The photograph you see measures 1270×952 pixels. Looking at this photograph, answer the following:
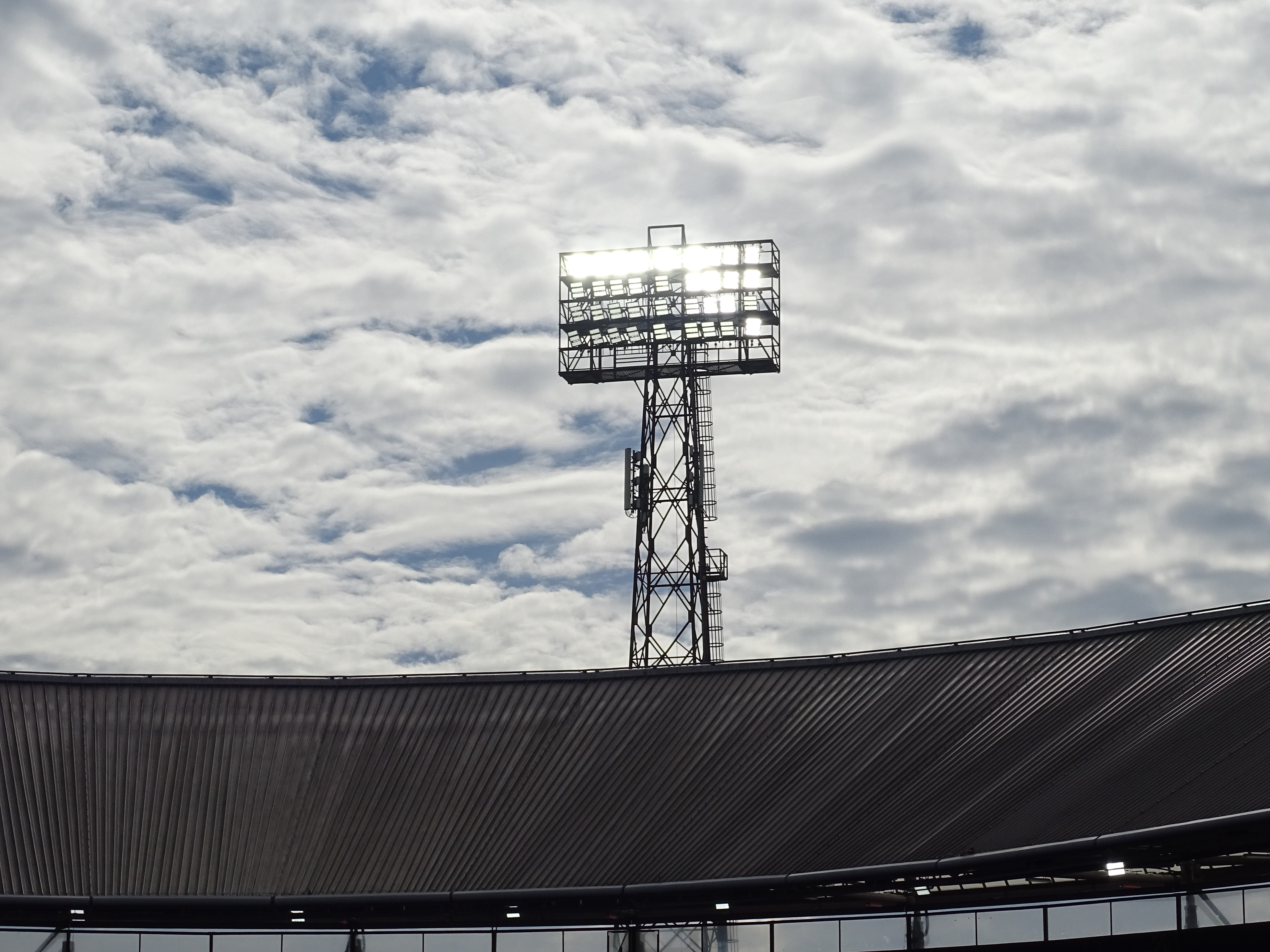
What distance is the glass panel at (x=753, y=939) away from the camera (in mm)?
40719

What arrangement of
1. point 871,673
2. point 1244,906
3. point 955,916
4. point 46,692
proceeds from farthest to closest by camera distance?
point 46,692
point 871,673
point 955,916
point 1244,906

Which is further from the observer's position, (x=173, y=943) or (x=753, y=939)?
(x=173, y=943)

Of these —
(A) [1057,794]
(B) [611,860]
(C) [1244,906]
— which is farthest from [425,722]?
(C) [1244,906]

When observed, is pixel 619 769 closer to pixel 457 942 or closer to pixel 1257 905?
pixel 457 942

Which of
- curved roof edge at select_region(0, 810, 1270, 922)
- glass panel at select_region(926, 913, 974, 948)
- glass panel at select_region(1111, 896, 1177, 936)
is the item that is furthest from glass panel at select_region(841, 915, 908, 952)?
glass panel at select_region(1111, 896, 1177, 936)

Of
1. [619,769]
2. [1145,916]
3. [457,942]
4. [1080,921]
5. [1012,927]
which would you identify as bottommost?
[457,942]

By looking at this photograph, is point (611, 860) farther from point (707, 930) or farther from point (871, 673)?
point (871, 673)

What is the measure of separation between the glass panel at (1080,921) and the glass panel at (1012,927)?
11.0 inches

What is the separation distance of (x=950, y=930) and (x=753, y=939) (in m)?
4.14

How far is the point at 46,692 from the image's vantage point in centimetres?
5175

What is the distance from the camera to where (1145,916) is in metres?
38.5

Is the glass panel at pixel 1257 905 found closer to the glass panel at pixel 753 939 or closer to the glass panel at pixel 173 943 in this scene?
the glass panel at pixel 753 939

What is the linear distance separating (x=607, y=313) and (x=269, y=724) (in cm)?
2207

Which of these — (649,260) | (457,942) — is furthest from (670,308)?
(457,942)
